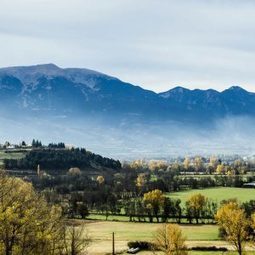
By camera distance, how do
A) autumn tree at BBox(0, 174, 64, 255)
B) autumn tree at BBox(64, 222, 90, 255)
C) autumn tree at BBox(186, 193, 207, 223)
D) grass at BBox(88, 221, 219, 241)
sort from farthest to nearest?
autumn tree at BBox(186, 193, 207, 223), grass at BBox(88, 221, 219, 241), autumn tree at BBox(64, 222, 90, 255), autumn tree at BBox(0, 174, 64, 255)

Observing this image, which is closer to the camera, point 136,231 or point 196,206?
point 136,231

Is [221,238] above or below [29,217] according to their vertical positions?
below

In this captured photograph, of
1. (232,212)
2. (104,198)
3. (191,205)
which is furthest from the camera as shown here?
(104,198)

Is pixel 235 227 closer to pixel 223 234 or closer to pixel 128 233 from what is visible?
pixel 223 234

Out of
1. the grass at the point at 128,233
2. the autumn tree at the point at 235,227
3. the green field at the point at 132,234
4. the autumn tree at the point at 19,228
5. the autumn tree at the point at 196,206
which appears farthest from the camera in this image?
the autumn tree at the point at 196,206

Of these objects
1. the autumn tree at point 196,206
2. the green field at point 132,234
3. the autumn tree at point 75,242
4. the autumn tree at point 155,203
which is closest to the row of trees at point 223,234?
the green field at point 132,234

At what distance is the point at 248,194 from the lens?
195m

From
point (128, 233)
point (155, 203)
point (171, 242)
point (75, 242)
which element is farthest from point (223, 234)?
point (75, 242)

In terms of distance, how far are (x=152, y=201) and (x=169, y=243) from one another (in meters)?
80.6

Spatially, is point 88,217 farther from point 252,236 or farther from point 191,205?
point 252,236

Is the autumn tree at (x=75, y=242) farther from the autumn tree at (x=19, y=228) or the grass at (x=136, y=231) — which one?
the grass at (x=136, y=231)

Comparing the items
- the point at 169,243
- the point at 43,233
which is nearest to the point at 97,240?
the point at 169,243

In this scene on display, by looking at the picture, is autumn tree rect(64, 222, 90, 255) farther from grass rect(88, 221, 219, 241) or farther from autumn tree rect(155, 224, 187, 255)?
grass rect(88, 221, 219, 241)

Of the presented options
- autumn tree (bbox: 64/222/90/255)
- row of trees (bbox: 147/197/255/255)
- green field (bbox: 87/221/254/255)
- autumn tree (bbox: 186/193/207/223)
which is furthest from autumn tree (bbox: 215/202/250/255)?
autumn tree (bbox: 186/193/207/223)
